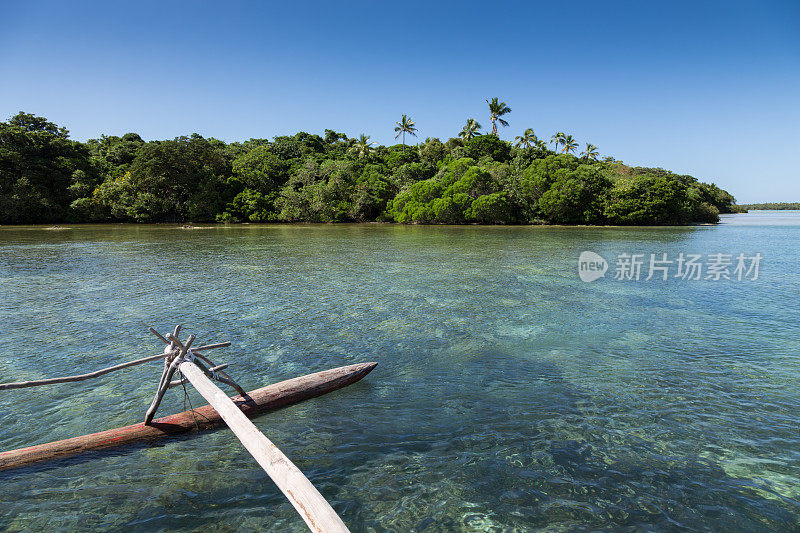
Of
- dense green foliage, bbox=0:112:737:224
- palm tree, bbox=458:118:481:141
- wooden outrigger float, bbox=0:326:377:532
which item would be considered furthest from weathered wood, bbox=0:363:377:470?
palm tree, bbox=458:118:481:141

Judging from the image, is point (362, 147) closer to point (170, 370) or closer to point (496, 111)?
point (496, 111)

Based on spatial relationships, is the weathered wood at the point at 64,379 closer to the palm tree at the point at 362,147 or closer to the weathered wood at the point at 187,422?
the weathered wood at the point at 187,422

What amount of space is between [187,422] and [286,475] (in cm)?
352

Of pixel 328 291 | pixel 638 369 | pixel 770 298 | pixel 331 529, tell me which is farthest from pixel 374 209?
pixel 331 529

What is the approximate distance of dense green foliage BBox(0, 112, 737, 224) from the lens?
5900 cm

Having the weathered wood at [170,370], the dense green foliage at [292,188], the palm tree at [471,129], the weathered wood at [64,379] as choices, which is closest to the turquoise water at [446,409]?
the weathered wood at [170,370]

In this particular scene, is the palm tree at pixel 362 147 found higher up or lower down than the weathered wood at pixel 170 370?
higher up

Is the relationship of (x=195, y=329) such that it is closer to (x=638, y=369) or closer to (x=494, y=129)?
(x=638, y=369)

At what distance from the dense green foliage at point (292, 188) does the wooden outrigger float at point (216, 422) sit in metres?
56.2

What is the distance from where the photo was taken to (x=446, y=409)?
7.01 m

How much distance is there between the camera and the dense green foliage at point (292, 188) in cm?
5900

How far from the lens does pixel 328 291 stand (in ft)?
54.0

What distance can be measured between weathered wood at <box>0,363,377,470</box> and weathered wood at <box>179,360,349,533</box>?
1.40 meters

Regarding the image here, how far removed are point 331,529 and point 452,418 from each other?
4161 millimetres
